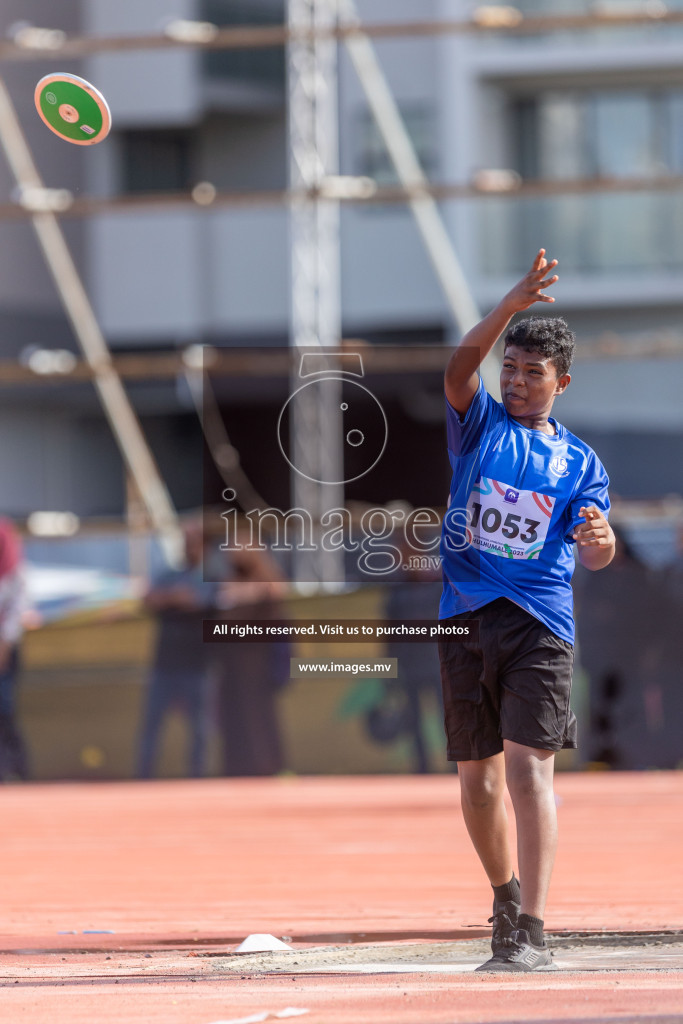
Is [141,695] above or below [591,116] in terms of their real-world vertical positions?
below

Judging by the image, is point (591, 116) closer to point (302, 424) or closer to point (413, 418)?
point (413, 418)

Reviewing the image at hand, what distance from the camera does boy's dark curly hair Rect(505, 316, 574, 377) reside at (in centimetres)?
401

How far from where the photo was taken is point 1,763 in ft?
32.2

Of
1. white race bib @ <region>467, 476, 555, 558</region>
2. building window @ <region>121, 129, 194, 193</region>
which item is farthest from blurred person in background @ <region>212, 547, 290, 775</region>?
building window @ <region>121, 129, 194, 193</region>

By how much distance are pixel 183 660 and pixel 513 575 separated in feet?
19.9

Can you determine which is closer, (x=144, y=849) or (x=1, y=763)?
(x=144, y=849)

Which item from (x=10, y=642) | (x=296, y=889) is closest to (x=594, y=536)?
(x=296, y=889)

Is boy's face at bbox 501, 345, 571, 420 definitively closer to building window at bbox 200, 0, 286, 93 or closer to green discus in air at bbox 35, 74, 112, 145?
green discus in air at bbox 35, 74, 112, 145

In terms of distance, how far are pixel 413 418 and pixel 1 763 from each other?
6870 mm

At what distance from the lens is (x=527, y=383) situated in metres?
4.04

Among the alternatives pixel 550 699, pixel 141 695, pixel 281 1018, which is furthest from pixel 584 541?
pixel 141 695

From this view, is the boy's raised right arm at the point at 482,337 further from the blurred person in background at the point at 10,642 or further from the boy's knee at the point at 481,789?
the blurred person in background at the point at 10,642

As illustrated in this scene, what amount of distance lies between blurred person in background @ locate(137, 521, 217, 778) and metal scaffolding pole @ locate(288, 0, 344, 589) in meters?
1.34

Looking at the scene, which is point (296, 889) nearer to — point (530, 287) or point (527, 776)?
point (527, 776)
